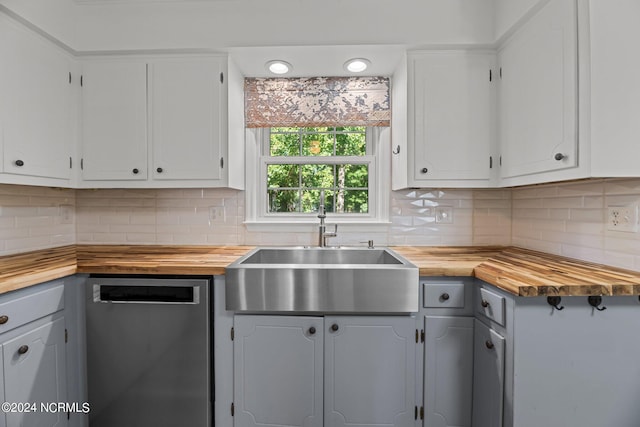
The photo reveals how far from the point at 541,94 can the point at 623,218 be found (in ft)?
2.05

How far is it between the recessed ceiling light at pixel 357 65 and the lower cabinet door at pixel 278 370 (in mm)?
1478

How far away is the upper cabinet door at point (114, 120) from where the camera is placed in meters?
1.78

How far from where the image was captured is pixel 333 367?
139 centimetres

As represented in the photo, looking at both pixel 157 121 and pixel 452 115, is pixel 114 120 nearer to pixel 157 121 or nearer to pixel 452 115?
pixel 157 121

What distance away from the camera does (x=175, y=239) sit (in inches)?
82.4

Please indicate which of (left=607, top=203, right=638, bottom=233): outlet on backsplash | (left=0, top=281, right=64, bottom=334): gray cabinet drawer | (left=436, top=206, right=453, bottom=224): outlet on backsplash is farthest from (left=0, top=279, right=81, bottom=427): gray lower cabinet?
(left=607, top=203, right=638, bottom=233): outlet on backsplash

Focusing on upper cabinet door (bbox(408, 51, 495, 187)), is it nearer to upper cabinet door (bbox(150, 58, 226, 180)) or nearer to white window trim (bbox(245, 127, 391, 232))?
white window trim (bbox(245, 127, 391, 232))

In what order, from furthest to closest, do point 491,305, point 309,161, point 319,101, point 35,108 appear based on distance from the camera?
1. point 309,161
2. point 319,101
3. point 35,108
4. point 491,305

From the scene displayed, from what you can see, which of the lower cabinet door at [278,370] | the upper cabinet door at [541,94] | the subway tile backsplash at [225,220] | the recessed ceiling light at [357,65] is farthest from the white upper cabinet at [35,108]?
the upper cabinet door at [541,94]

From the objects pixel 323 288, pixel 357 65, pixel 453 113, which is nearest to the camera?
pixel 323 288

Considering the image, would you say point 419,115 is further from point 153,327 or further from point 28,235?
point 28,235

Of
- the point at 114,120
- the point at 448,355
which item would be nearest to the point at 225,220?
the point at 114,120

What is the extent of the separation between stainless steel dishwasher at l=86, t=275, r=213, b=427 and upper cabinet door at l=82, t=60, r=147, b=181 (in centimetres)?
69

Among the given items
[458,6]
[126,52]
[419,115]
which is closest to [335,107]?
[419,115]
